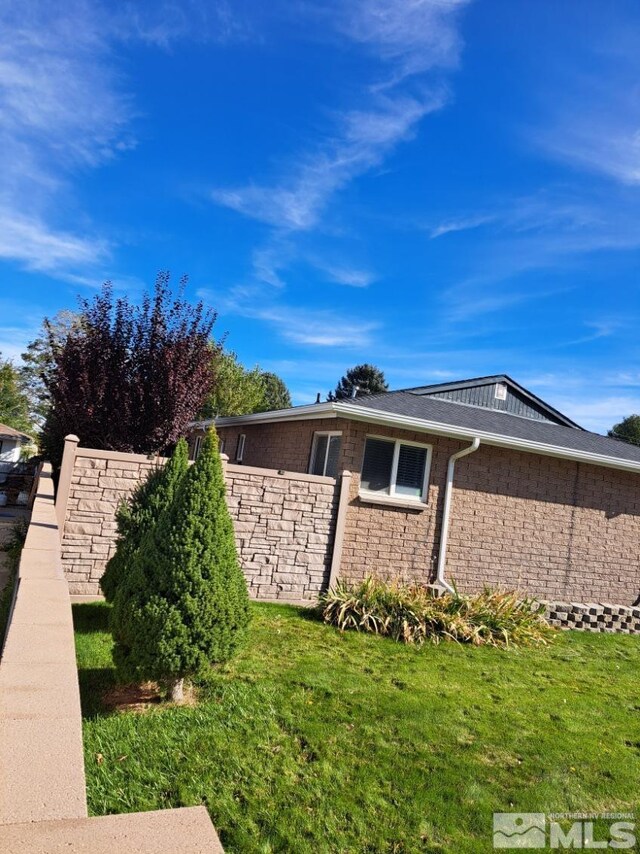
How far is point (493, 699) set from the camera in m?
5.20

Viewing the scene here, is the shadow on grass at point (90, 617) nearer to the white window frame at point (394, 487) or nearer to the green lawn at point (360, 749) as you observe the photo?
the green lawn at point (360, 749)

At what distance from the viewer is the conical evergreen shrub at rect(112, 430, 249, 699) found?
150 inches

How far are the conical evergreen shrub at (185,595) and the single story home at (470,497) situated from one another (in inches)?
182

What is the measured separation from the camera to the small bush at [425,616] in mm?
7160

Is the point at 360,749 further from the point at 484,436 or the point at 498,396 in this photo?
the point at 498,396

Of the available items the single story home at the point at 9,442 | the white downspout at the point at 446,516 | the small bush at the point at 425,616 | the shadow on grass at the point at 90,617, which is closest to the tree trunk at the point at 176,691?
the shadow on grass at the point at 90,617

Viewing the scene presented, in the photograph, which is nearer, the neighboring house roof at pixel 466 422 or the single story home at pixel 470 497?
the neighboring house roof at pixel 466 422

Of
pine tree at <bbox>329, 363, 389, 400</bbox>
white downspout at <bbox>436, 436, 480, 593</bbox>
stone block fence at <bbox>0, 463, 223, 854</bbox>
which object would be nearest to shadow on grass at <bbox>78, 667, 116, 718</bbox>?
stone block fence at <bbox>0, 463, 223, 854</bbox>

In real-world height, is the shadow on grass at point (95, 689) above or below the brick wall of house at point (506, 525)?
below

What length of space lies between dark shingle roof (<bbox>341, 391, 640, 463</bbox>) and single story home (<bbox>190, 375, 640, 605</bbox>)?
7cm

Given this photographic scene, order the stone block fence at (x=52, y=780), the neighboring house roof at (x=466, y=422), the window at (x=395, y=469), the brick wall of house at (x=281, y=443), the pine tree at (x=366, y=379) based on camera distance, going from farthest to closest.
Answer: the pine tree at (x=366, y=379)
the brick wall of house at (x=281, y=443)
the window at (x=395, y=469)
the neighboring house roof at (x=466, y=422)
the stone block fence at (x=52, y=780)

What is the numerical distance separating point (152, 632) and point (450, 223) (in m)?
11.6

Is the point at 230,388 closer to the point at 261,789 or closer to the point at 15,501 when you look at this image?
the point at 15,501

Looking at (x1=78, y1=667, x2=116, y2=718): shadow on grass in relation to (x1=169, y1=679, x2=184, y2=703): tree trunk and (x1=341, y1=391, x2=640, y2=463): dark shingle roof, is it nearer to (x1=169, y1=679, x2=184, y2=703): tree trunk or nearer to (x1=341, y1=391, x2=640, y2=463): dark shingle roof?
(x1=169, y1=679, x2=184, y2=703): tree trunk
